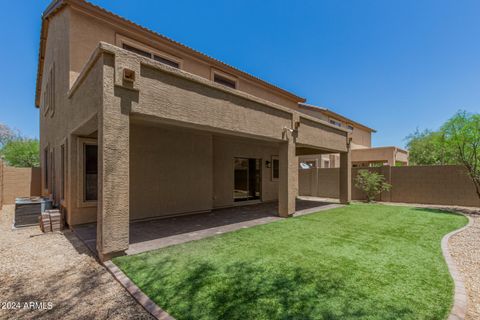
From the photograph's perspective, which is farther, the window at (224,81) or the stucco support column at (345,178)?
the stucco support column at (345,178)

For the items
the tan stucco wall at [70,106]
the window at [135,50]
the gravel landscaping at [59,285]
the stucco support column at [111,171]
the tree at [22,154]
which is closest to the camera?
the gravel landscaping at [59,285]

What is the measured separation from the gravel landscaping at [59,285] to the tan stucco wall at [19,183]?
501 inches

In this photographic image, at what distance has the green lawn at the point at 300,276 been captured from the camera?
11.2 ft

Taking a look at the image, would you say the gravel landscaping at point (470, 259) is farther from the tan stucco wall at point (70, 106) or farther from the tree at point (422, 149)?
the tree at point (422, 149)

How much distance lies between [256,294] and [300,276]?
1.12m

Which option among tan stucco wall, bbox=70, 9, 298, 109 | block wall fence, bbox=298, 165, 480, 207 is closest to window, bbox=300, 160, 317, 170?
block wall fence, bbox=298, 165, 480, 207

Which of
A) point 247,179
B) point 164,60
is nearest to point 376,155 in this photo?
point 247,179

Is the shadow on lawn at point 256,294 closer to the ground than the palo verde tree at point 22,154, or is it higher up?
closer to the ground

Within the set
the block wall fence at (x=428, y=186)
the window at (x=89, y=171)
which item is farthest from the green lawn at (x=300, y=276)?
the block wall fence at (x=428, y=186)

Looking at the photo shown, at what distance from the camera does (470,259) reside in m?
5.62

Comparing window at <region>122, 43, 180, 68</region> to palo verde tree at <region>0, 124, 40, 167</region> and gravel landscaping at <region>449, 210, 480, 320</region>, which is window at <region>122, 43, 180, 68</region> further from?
palo verde tree at <region>0, 124, 40, 167</region>

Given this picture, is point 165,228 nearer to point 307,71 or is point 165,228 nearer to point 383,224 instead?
point 383,224

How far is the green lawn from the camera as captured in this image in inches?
134

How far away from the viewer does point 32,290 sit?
423cm
